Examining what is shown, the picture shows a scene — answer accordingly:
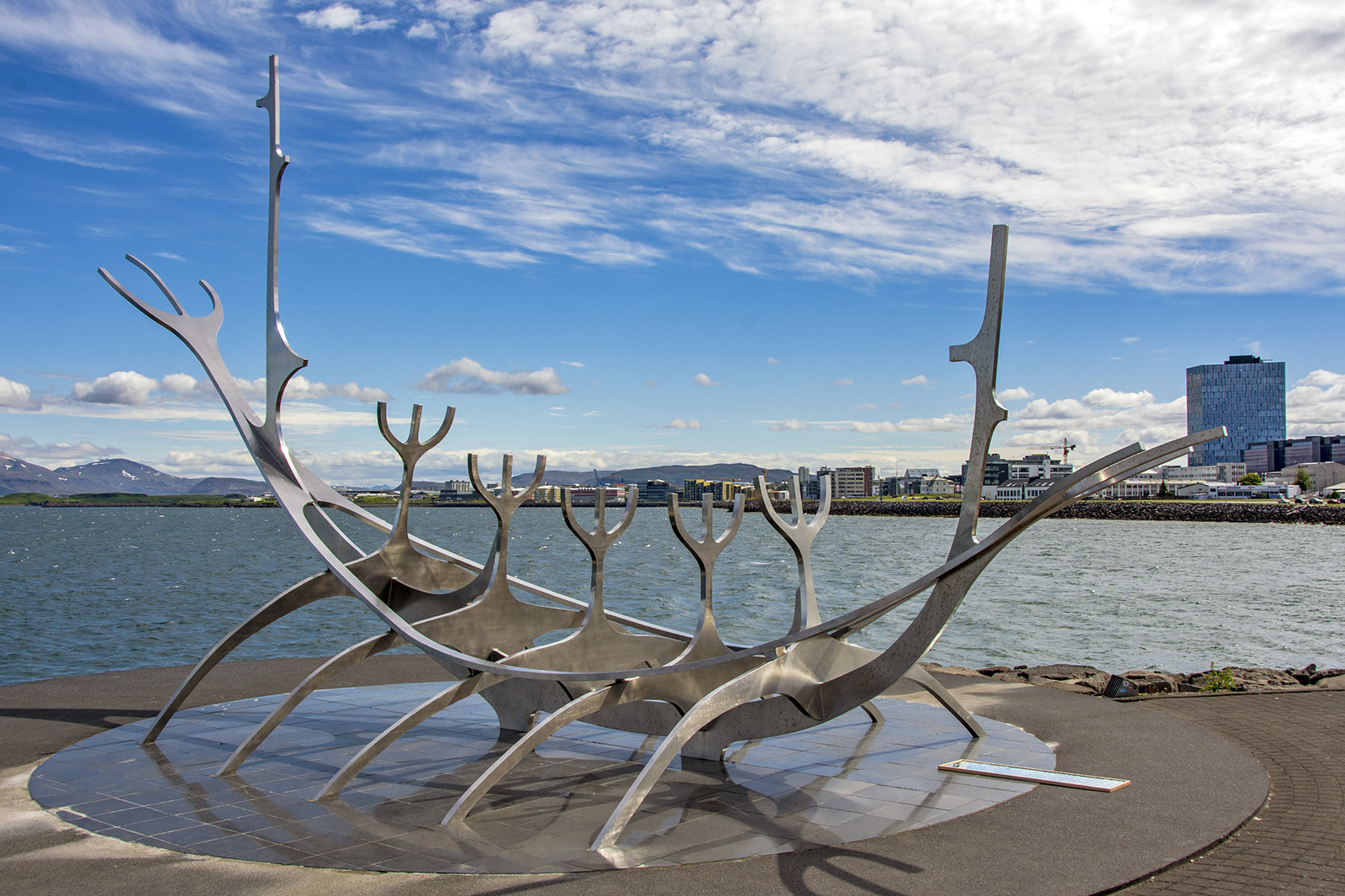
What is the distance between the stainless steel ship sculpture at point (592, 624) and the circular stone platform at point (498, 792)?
0.33 meters

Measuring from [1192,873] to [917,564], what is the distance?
→ 5311 cm

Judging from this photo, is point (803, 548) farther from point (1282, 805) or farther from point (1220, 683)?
point (1220, 683)

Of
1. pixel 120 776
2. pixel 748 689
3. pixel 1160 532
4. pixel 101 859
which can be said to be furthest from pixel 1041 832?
pixel 1160 532

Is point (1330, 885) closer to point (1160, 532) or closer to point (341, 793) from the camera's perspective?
point (341, 793)

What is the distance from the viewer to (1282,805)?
8.45 metres

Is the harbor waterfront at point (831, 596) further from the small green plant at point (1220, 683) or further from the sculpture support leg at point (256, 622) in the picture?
the sculpture support leg at point (256, 622)

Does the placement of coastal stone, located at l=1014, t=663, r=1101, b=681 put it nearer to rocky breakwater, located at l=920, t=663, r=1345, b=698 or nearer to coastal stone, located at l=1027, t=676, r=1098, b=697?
rocky breakwater, located at l=920, t=663, r=1345, b=698

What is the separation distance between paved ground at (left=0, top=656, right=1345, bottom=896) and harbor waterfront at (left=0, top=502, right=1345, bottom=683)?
13709mm

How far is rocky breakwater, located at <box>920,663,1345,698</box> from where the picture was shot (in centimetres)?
1392

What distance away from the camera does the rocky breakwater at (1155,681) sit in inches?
548

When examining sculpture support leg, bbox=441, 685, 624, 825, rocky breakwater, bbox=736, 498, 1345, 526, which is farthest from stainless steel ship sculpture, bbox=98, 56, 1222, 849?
rocky breakwater, bbox=736, 498, 1345, 526

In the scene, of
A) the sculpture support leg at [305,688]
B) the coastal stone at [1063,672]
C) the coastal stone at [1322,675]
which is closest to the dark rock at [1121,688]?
the coastal stone at [1063,672]

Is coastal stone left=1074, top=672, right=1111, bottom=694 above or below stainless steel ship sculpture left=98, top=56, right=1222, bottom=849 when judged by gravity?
below

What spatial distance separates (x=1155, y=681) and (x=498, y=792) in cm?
973
